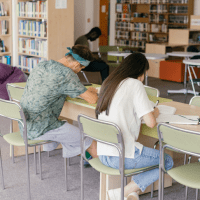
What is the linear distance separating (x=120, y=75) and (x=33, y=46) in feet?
17.3

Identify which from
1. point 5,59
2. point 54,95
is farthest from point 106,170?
point 5,59

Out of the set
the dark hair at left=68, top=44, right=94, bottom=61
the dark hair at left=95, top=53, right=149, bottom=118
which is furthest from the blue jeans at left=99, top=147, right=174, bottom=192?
the dark hair at left=68, top=44, right=94, bottom=61

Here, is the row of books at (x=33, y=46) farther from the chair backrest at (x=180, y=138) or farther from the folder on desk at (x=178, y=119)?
the chair backrest at (x=180, y=138)

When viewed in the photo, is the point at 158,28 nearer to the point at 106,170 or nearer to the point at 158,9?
the point at 158,9

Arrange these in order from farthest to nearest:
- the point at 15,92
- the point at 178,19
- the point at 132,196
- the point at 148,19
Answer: the point at 148,19 < the point at 178,19 < the point at 15,92 < the point at 132,196

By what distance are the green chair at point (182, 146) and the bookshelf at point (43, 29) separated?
483cm

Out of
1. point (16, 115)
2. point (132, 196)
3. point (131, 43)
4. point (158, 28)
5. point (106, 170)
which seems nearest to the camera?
point (106, 170)

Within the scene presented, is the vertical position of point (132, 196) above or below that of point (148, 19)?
below

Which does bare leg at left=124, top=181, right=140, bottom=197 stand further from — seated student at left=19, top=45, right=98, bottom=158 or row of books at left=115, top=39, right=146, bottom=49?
row of books at left=115, top=39, right=146, bottom=49

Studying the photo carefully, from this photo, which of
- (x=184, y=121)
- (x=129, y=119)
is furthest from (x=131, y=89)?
(x=184, y=121)

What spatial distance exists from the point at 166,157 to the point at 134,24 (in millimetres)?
10071

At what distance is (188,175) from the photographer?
2.34m

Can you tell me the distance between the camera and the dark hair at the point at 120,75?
2.46 m

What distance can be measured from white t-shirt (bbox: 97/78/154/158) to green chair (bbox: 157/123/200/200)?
208 millimetres
